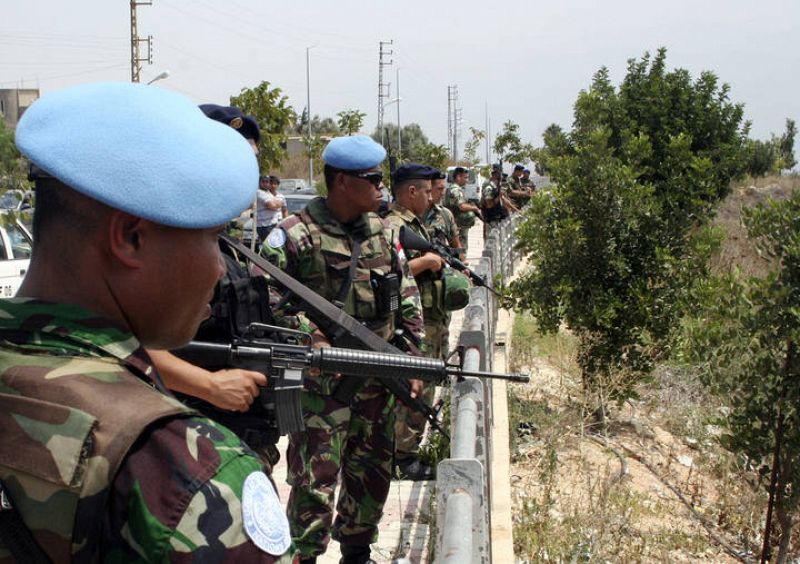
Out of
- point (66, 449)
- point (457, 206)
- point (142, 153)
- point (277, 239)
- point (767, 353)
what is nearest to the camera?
point (66, 449)

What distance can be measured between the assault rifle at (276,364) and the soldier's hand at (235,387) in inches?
1.1

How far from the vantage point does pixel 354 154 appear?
3.95 meters

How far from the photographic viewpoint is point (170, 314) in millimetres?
1219

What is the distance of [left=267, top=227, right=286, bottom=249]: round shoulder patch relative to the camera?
3794 millimetres

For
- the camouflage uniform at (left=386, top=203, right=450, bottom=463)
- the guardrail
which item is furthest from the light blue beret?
the camouflage uniform at (left=386, top=203, right=450, bottom=463)

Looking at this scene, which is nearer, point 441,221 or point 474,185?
point 441,221

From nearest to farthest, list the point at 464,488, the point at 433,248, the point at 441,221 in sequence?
the point at 464,488, the point at 433,248, the point at 441,221

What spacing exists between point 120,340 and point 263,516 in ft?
0.99

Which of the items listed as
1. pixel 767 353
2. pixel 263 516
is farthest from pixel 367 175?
pixel 263 516

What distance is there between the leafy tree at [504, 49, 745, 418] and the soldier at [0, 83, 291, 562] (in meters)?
5.83

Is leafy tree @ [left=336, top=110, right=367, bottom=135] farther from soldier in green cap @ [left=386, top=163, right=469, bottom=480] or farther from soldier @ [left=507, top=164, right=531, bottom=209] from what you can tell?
soldier in green cap @ [left=386, top=163, right=469, bottom=480]

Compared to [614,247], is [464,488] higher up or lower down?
lower down

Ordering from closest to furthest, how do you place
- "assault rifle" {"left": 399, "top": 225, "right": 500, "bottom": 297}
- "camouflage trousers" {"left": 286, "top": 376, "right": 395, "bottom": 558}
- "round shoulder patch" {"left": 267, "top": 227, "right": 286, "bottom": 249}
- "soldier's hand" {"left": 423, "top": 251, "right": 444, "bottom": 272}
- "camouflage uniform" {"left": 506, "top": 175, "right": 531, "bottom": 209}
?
"camouflage trousers" {"left": 286, "top": 376, "right": 395, "bottom": 558}
"round shoulder patch" {"left": 267, "top": 227, "right": 286, "bottom": 249}
"assault rifle" {"left": 399, "top": 225, "right": 500, "bottom": 297}
"soldier's hand" {"left": 423, "top": 251, "right": 444, "bottom": 272}
"camouflage uniform" {"left": 506, "top": 175, "right": 531, "bottom": 209}

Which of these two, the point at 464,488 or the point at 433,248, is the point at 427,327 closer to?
the point at 433,248
